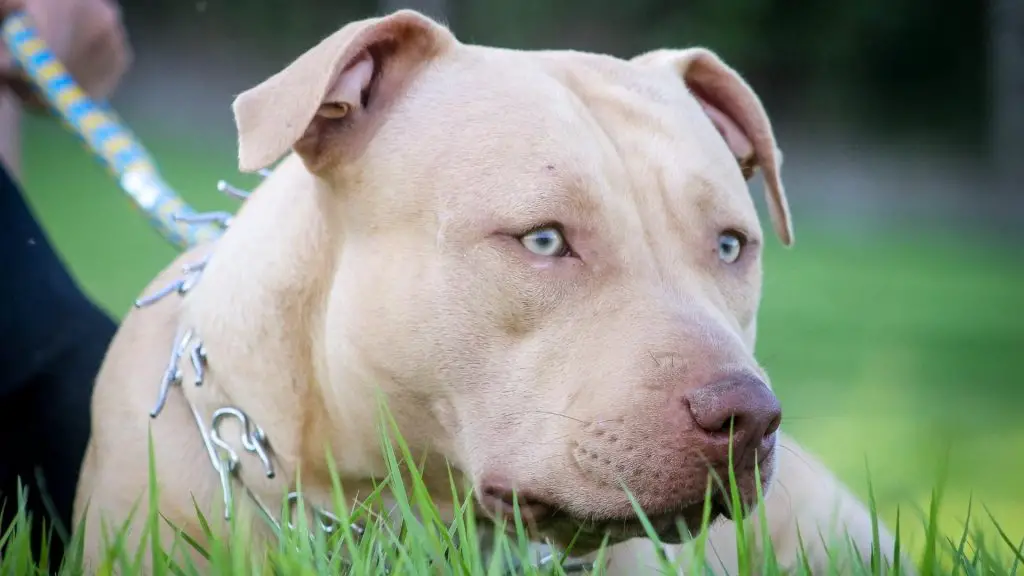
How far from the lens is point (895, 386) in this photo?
8.77 m

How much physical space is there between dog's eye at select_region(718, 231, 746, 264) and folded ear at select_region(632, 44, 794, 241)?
0.44 metres

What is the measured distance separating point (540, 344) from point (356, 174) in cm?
57

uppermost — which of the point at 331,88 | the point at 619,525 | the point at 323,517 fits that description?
the point at 331,88

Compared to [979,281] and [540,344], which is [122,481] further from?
[979,281]

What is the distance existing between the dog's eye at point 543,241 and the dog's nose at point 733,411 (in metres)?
0.46

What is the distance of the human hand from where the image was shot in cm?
365

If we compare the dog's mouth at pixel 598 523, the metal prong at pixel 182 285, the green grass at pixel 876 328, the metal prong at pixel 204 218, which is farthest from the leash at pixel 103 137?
the green grass at pixel 876 328

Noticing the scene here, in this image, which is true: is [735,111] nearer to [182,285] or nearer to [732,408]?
[732,408]

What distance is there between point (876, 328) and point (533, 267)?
31.6ft

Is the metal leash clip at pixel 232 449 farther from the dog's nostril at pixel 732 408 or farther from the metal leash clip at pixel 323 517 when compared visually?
the dog's nostril at pixel 732 408

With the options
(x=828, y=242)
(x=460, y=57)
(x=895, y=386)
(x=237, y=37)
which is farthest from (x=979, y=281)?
(x=460, y=57)

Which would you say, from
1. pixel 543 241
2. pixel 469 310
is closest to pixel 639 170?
pixel 543 241

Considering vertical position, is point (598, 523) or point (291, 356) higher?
point (291, 356)

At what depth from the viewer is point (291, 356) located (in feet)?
8.97
